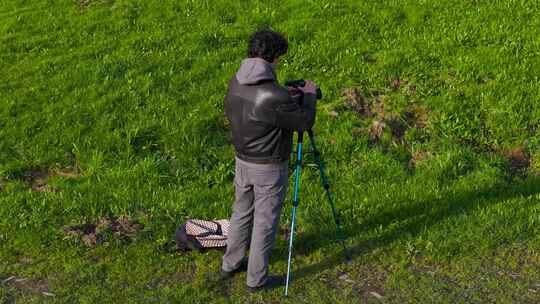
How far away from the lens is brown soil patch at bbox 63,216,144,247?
8664 mm

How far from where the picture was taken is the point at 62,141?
1095 cm

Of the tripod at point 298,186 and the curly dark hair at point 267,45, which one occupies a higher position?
the curly dark hair at point 267,45

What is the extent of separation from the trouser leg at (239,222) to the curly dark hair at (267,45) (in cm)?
129

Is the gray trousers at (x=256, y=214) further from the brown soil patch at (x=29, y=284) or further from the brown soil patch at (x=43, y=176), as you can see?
the brown soil patch at (x=43, y=176)

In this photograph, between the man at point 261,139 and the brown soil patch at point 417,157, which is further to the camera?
the brown soil patch at point 417,157

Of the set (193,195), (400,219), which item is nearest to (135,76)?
(193,195)

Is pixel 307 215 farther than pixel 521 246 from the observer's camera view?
Yes

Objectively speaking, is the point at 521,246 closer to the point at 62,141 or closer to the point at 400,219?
the point at 400,219

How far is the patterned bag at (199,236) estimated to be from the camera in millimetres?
8359

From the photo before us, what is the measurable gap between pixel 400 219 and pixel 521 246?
5.26ft

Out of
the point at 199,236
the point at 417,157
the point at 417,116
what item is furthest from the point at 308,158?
the point at 199,236

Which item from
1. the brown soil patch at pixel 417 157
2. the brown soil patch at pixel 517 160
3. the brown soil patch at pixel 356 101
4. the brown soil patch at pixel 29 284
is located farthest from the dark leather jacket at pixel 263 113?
the brown soil patch at pixel 356 101

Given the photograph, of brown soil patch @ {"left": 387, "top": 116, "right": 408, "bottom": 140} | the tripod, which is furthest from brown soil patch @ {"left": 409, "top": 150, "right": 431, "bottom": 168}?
the tripod

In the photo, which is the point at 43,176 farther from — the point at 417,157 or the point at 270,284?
the point at 417,157
